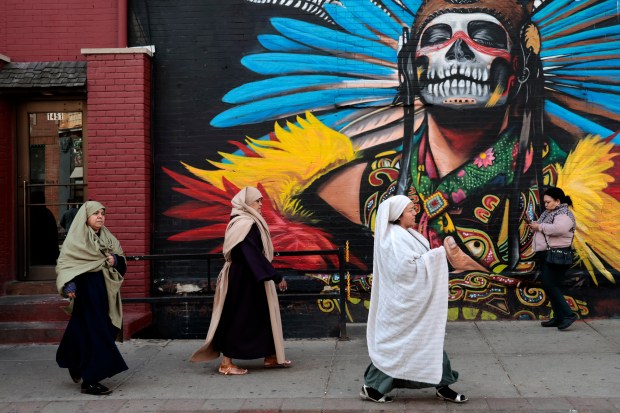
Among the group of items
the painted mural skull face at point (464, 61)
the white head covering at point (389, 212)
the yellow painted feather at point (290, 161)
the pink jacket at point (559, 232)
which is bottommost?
the pink jacket at point (559, 232)

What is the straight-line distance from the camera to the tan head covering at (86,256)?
6445 millimetres

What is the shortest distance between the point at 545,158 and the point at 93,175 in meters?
5.53

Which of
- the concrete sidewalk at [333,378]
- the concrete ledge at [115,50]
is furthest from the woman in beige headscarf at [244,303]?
the concrete ledge at [115,50]

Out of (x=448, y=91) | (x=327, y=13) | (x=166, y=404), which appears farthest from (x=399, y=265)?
(x=327, y=13)

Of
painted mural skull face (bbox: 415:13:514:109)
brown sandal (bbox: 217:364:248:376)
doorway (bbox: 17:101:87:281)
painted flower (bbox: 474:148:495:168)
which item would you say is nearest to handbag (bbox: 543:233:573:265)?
painted flower (bbox: 474:148:495:168)

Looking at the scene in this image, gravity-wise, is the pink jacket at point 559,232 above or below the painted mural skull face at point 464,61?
below

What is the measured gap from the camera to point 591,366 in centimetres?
683

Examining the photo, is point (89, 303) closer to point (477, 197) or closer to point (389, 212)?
point (389, 212)

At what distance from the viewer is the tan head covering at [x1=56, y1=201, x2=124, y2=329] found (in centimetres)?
645

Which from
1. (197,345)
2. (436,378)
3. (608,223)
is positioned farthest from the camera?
(608,223)

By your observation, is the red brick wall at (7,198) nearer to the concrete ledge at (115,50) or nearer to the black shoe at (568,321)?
the concrete ledge at (115,50)

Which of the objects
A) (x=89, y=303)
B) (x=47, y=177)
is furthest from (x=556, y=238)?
(x=47, y=177)

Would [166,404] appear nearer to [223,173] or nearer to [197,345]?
[197,345]

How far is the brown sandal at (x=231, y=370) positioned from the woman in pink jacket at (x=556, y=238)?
365 centimetres
